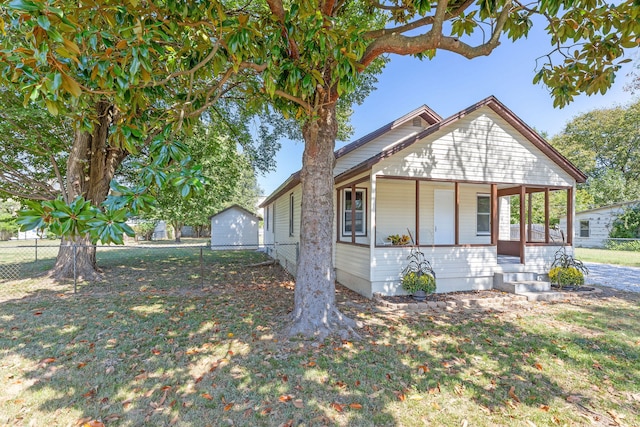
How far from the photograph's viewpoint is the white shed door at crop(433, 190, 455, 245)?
10117 mm

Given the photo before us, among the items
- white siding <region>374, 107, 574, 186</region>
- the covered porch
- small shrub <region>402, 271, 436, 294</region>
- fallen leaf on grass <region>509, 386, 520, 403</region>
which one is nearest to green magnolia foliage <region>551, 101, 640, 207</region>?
the covered porch

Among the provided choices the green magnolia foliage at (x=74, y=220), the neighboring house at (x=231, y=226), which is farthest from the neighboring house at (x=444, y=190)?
the neighboring house at (x=231, y=226)

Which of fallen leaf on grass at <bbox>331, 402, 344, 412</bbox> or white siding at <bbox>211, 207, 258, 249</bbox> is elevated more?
white siding at <bbox>211, 207, 258, 249</bbox>

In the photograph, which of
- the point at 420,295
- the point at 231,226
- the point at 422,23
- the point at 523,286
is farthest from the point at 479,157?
the point at 231,226

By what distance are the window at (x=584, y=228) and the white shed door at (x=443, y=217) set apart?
21.2 metres

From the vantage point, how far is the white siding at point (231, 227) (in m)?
21.6

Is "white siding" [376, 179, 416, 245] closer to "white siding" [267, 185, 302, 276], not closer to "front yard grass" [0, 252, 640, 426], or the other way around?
"white siding" [267, 185, 302, 276]

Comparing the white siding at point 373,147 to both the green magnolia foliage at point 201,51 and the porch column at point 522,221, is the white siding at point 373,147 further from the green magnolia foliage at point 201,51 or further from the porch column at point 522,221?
the green magnolia foliage at point 201,51

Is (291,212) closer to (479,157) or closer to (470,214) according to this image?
(470,214)

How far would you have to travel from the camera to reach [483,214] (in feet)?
36.1

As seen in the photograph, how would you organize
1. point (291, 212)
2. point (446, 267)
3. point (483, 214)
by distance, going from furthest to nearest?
point (291, 212) < point (483, 214) < point (446, 267)

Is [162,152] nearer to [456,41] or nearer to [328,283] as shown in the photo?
[328,283]

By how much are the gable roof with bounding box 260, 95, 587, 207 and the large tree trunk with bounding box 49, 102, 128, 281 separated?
603cm

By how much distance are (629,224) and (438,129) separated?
22.3 m
